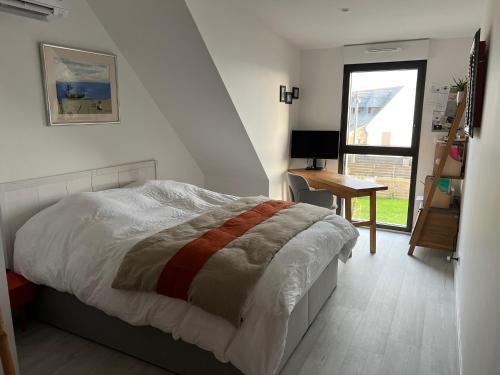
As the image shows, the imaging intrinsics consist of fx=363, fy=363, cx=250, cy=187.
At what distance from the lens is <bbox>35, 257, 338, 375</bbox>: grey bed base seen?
1928 millimetres

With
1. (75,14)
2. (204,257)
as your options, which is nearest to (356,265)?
(204,257)

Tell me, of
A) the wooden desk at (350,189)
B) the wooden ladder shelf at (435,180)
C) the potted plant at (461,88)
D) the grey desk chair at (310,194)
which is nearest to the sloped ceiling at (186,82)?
the grey desk chair at (310,194)

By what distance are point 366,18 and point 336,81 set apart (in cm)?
133

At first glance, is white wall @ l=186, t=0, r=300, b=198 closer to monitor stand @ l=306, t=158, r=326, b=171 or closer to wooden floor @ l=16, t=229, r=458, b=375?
monitor stand @ l=306, t=158, r=326, b=171

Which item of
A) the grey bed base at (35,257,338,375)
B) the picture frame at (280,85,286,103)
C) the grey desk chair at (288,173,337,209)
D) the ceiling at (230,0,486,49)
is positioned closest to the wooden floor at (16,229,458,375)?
the grey bed base at (35,257,338,375)

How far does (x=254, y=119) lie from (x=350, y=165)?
1.77 metres

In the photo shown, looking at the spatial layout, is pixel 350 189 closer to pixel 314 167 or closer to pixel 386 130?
pixel 314 167

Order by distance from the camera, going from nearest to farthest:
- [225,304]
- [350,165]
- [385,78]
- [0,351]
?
[0,351] → [225,304] → [385,78] → [350,165]

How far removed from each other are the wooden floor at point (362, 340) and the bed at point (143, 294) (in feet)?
0.30

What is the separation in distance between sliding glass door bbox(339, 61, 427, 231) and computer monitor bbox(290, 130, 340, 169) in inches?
8.1

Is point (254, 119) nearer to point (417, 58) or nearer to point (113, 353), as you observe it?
point (417, 58)

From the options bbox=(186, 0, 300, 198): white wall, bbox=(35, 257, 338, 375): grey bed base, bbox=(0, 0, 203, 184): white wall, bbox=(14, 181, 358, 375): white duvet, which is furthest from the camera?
bbox=(186, 0, 300, 198): white wall

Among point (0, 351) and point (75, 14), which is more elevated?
point (75, 14)

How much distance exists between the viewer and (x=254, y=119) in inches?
144
